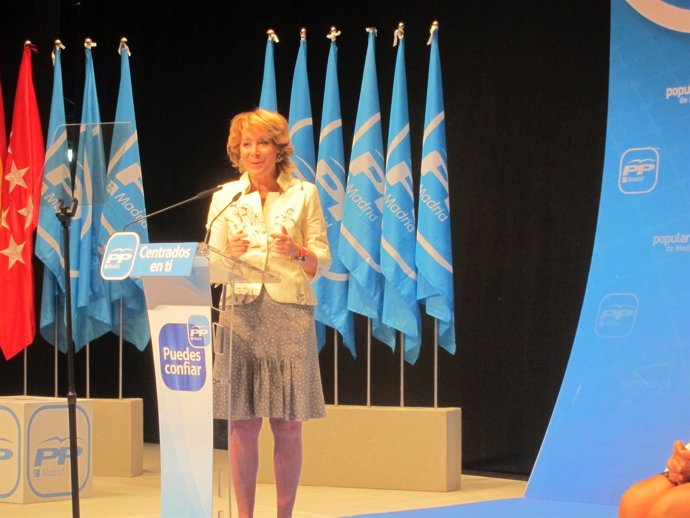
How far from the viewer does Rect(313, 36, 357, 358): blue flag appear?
5523 mm

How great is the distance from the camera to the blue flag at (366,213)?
5.45m

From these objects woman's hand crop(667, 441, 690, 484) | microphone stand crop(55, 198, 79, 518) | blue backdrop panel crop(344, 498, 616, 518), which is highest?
microphone stand crop(55, 198, 79, 518)

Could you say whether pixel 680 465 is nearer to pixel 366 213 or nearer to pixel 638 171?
pixel 638 171

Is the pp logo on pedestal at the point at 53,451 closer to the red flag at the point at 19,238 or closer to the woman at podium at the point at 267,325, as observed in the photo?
the red flag at the point at 19,238

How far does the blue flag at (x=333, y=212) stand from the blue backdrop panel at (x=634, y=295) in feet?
4.05

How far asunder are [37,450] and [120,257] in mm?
2124

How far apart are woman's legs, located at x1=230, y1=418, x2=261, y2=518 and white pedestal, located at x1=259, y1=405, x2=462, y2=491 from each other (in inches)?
80.5

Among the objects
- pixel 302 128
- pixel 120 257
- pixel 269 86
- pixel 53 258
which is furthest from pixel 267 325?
pixel 53 258

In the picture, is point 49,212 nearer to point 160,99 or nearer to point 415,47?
point 160,99

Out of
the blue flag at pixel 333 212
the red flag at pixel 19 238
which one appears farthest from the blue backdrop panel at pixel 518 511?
the red flag at pixel 19 238

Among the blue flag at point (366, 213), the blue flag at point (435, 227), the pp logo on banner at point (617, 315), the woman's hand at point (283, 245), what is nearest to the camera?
the woman's hand at point (283, 245)

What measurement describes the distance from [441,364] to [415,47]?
70.6 inches

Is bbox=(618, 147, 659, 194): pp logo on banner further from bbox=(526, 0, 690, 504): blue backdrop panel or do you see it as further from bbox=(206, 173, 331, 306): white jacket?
bbox=(206, 173, 331, 306): white jacket

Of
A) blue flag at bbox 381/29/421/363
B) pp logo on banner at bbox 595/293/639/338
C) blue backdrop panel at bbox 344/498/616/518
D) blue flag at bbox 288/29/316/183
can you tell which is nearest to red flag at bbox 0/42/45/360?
blue flag at bbox 288/29/316/183
